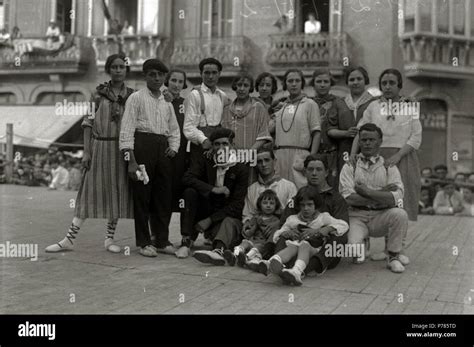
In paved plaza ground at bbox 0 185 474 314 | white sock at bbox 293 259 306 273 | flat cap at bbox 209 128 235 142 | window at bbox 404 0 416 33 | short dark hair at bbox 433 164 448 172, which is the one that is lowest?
paved plaza ground at bbox 0 185 474 314

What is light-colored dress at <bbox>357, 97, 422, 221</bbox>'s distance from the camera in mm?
5367

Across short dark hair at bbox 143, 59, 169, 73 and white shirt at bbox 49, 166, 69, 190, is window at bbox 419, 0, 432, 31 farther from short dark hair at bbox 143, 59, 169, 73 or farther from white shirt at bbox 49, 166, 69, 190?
white shirt at bbox 49, 166, 69, 190

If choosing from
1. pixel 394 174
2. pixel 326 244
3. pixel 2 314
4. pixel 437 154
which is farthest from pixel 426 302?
pixel 437 154

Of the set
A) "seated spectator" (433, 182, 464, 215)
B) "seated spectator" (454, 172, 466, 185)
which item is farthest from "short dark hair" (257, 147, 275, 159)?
"seated spectator" (454, 172, 466, 185)

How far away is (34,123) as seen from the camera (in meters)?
8.78

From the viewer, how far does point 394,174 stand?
5.09 meters

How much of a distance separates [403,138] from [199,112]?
196 cm

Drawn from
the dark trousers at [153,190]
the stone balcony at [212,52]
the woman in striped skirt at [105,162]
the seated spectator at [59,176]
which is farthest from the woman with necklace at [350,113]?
the seated spectator at [59,176]

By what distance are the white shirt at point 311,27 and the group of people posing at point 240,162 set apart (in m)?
2.71

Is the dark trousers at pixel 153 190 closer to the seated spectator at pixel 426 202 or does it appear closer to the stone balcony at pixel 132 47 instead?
the stone balcony at pixel 132 47

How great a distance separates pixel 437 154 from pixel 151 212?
5.01 metres

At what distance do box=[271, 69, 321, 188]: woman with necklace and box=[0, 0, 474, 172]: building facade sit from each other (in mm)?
1471
